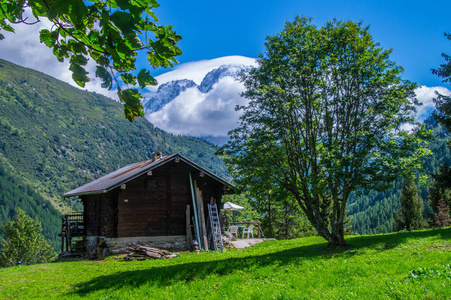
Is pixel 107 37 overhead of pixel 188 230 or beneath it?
overhead

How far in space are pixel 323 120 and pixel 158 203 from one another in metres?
13.3

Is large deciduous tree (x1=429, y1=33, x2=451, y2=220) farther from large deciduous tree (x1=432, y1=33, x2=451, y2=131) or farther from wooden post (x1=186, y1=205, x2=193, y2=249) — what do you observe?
wooden post (x1=186, y1=205, x2=193, y2=249)

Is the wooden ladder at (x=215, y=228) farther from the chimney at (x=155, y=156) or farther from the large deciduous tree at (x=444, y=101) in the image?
the large deciduous tree at (x=444, y=101)

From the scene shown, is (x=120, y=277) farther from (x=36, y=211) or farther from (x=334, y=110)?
(x=36, y=211)

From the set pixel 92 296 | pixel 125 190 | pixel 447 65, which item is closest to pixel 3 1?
pixel 92 296

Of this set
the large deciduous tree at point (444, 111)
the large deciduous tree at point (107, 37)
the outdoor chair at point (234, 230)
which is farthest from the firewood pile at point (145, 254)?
the large deciduous tree at point (444, 111)

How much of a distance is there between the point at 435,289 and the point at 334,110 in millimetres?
11597

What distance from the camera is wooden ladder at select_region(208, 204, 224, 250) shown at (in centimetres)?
2323

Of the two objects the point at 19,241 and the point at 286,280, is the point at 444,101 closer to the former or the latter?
the point at 286,280

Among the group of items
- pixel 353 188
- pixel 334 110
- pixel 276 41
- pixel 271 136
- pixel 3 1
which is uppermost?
pixel 276 41

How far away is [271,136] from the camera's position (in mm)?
17406

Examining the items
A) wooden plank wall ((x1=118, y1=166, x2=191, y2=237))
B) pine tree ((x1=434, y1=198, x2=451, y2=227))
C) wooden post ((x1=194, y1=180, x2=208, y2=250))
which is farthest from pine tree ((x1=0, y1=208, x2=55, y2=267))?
pine tree ((x1=434, y1=198, x2=451, y2=227))

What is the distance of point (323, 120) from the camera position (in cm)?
1822

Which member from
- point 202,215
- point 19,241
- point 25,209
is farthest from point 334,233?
point 25,209
